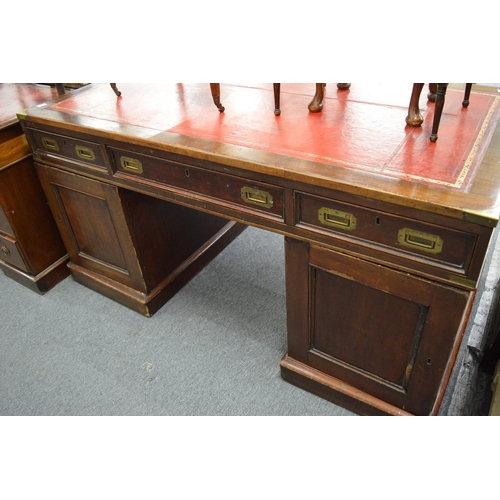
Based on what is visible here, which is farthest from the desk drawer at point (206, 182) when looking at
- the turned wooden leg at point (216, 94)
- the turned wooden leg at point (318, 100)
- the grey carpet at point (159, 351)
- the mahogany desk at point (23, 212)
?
the grey carpet at point (159, 351)

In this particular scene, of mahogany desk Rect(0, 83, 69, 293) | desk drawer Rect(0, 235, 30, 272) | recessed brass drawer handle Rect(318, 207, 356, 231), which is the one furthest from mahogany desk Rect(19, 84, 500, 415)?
desk drawer Rect(0, 235, 30, 272)

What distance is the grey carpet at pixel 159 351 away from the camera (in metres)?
1.66

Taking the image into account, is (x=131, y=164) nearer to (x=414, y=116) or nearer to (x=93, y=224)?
(x=93, y=224)

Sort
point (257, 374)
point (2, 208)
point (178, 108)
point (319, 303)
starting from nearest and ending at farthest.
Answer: point (319, 303)
point (178, 108)
point (257, 374)
point (2, 208)

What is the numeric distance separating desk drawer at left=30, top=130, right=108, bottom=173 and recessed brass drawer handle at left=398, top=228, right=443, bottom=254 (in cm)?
110

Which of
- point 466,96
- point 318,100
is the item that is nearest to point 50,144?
point 318,100

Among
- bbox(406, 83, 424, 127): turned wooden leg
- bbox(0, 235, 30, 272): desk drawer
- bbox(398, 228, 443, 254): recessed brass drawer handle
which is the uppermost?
bbox(406, 83, 424, 127): turned wooden leg

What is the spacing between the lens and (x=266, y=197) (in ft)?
4.09

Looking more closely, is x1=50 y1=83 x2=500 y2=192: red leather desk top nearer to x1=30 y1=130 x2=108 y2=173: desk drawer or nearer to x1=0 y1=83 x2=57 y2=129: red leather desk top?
x1=30 y1=130 x2=108 y2=173: desk drawer

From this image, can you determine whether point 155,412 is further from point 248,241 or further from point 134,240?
point 248,241

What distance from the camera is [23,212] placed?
1.97 metres

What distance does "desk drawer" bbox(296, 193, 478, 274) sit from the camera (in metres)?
1.00

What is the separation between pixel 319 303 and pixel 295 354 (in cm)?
31

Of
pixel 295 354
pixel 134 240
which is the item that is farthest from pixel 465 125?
pixel 134 240
